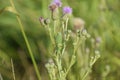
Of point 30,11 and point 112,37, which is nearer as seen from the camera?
point 112,37

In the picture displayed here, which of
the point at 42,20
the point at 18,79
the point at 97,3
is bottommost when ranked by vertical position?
the point at 18,79

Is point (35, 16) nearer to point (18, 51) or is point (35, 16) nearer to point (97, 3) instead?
point (18, 51)

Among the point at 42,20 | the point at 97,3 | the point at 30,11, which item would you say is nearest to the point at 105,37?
the point at 97,3

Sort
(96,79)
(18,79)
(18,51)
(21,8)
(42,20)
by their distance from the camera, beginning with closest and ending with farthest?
(42,20)
(96,79)
(18,79)
(18,51)
(21,8)

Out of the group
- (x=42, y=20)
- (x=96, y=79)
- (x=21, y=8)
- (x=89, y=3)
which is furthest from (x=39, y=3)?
(x=42, y=20)

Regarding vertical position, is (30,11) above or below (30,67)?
above

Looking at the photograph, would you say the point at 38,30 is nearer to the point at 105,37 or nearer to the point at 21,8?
the point at 21,8

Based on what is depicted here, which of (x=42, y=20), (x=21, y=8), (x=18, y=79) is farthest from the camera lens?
(x=21, y=8)
